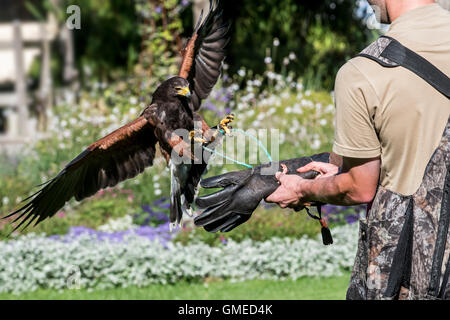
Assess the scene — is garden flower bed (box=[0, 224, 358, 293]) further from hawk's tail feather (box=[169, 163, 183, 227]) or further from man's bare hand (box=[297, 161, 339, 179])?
man's bare hand (box=[297, 161, 339, 179])

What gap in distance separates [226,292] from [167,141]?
2.45 m

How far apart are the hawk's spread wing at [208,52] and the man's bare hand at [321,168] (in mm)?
1086

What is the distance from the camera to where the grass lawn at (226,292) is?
5.67 m

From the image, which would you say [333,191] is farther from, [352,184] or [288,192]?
[288,192]

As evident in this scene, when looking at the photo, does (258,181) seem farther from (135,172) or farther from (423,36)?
(135,172)

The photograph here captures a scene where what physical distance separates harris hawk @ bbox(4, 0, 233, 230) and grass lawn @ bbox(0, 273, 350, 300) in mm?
1794

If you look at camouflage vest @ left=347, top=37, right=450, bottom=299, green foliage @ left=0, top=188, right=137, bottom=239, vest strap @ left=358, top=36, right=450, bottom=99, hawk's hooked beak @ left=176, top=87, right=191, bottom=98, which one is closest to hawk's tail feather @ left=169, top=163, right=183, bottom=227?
hawk's hooked beak @ left=176, top=87, right=191, bottom=98

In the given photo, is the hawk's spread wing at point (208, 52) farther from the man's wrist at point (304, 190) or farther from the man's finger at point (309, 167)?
the man's wrist at point (304, 190)

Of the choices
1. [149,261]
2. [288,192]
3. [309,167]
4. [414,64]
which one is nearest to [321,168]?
[309,167]

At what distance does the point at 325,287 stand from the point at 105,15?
1201 cm

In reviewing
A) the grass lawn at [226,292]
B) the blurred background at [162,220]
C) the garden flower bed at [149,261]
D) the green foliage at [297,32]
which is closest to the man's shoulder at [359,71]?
the blurred background at [162,220]

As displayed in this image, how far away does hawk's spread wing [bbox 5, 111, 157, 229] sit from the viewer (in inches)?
142

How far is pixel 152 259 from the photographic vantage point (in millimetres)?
6141
